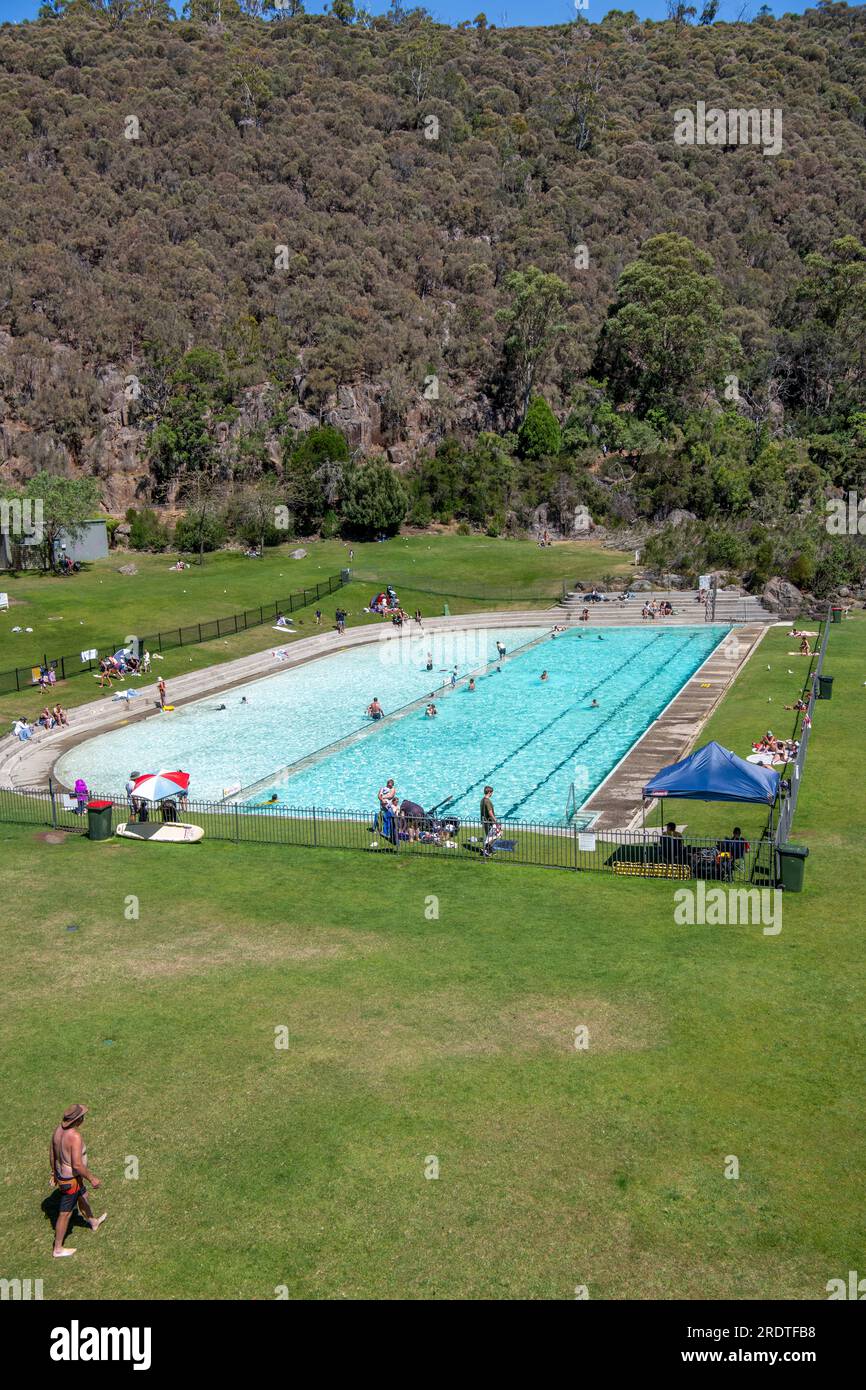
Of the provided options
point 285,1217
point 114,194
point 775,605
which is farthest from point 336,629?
point 114,194

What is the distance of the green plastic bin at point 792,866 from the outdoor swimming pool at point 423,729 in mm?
9775

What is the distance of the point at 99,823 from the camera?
84.0 ft

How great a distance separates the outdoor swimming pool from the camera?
3384cm

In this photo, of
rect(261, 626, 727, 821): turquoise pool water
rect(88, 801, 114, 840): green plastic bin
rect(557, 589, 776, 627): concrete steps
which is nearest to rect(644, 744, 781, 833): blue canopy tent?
rect(261, 626, 727, 821): turquoise pool water

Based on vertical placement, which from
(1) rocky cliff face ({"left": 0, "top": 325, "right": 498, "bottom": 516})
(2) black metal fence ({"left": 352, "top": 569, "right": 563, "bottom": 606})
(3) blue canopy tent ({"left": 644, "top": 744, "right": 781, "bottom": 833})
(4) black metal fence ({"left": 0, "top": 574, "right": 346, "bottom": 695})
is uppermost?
(1) rocky cliff face ({"left": 0, "top": 325, "right": 498, "bottom": 516})

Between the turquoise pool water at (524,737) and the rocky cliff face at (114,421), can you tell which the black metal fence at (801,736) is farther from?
the rocky cliff face at (114,421)

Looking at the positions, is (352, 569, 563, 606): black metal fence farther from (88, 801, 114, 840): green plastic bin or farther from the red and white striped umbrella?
(88, 801, 114, 840): green plastic bin

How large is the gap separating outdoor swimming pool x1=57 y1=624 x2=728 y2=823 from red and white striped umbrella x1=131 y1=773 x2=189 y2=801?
277 centimetres

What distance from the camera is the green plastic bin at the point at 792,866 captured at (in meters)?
20.6

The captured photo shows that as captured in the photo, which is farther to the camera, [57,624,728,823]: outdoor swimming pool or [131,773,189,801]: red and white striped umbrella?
[57,624,728,823]: outdoor swimming pool

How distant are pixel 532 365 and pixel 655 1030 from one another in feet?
285

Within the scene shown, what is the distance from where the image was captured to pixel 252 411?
87.5 m

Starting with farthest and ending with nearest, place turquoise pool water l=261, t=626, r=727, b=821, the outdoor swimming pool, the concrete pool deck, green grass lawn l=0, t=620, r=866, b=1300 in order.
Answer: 1. the outdoor swimming pool
2. turquoise pool water l=261, t=626, r=727, b=821
3. the concrete pool deck
4. green grass lawn l=0, t=620, r=866, b=1300

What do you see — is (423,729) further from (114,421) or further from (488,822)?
(114,421)
